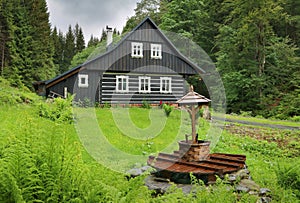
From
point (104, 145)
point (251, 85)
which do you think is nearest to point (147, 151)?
point (104, 145)

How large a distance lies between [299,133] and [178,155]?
8582 mm

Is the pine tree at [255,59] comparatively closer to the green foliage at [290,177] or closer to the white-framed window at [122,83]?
the white-framed window at [122,83]

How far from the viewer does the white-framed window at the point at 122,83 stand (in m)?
22.4

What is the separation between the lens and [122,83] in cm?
2267

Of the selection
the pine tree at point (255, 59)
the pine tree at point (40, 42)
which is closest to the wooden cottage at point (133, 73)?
the pine tree at point (255, 59)

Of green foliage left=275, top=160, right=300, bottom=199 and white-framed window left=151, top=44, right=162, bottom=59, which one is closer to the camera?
green foliage left=275, top=160, right=300, bottom=199

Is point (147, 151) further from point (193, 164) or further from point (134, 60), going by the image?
point (134, 60)

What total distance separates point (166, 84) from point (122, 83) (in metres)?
3.59

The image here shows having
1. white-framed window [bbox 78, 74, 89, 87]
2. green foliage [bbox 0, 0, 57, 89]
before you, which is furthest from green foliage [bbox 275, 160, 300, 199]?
green foliage [bbox 0, 0, 57, 89]

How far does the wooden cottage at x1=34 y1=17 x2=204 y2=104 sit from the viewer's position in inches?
862

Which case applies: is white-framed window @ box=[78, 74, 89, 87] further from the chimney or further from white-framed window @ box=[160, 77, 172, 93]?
white-framed window @ box=[160, 77, 172, 93]

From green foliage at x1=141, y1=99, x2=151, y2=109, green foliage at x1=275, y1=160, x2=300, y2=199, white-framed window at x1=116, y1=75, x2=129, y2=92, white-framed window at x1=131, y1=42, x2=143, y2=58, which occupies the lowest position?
green foliage at x1=275, y1=160, x2=300, y2=199

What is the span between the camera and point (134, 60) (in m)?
22.7

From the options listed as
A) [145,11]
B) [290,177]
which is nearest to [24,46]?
[145,11]
